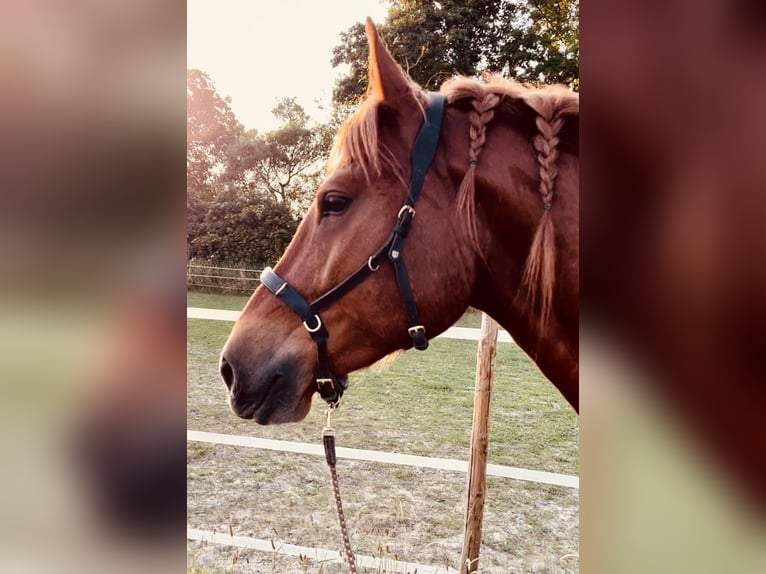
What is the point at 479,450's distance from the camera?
1718mm

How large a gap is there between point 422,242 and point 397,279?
0.26 feet

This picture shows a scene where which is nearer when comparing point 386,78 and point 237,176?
point 386,78

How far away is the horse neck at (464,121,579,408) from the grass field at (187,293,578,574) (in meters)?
1.29

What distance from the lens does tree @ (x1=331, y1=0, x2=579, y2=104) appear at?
1616 millimetres

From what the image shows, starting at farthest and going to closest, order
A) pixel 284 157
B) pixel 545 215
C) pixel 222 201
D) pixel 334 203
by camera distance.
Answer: pixel 222 201 < pixel 284 157 < pixel 334 203 < pixel 545 215

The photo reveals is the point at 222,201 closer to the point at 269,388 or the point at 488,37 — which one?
the point at 488,37

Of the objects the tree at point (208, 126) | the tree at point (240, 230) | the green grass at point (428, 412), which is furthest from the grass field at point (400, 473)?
the tree at point (208, 126)

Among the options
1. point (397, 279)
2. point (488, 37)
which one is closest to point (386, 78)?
point (397, 279)
